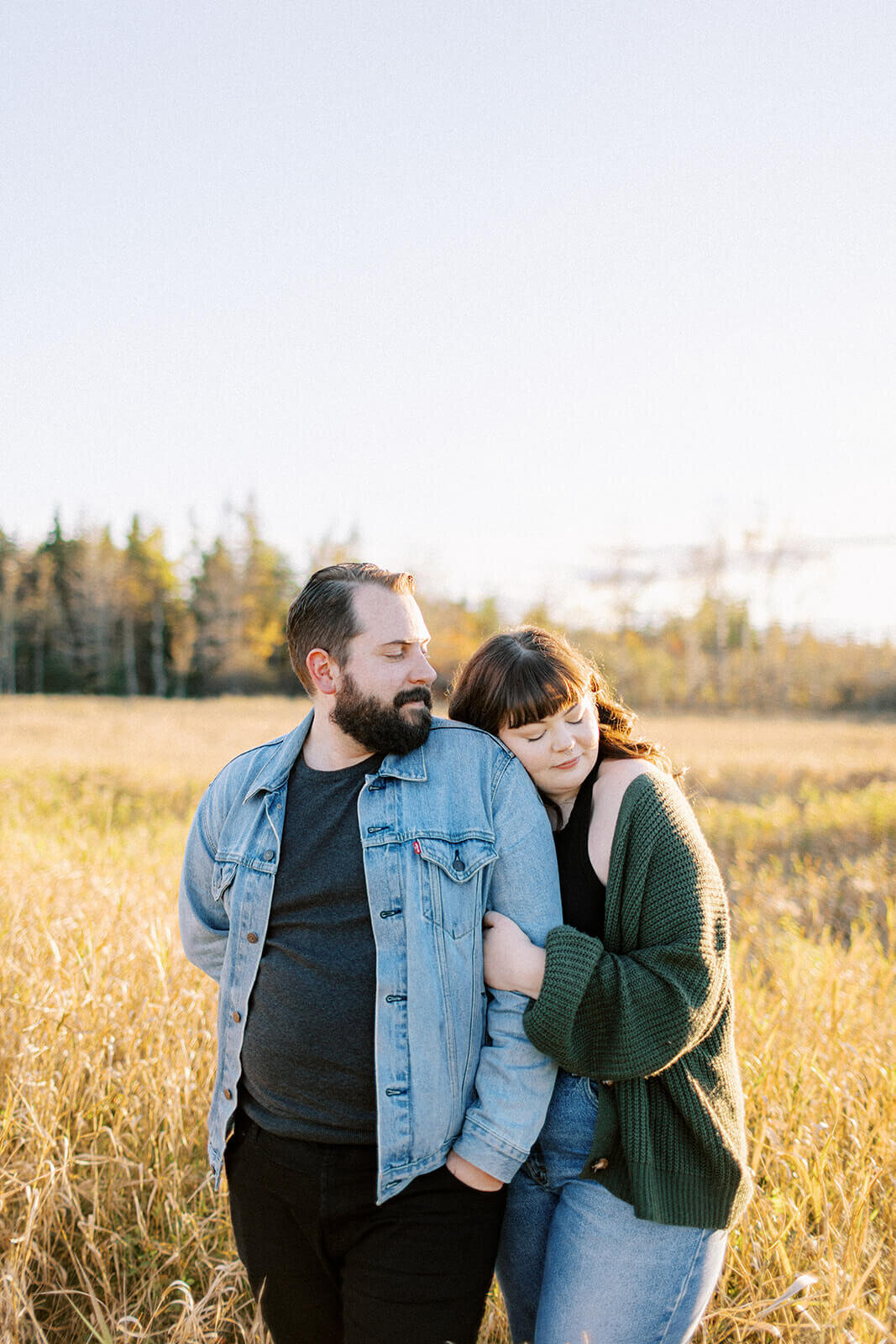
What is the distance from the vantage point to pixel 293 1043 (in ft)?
6.52

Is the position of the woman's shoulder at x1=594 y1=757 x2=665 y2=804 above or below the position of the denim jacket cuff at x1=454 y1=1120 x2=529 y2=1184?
above

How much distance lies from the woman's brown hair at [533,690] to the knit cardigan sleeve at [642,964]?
0.29m

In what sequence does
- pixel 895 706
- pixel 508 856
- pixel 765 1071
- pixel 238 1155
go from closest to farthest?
pixel 508 856, pixel 238 1155, pixel 765 1071, pixel 895 706

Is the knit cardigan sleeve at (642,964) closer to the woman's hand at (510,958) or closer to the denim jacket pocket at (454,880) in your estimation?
the woman's hand at (510,958)

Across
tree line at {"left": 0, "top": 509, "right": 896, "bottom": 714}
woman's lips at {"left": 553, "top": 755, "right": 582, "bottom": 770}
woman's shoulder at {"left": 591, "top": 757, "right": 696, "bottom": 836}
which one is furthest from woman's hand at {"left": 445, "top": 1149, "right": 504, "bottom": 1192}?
tree line at {"left": 0, "top": 509, "right": 896, "bottom": 714}

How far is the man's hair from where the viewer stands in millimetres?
2150

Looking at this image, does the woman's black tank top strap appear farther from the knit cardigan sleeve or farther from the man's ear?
the man's ear

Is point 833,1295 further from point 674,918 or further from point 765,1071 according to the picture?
point 765,1071

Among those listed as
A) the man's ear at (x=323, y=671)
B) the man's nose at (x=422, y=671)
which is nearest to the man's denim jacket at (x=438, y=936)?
the man's nose at (x=422, y=671)

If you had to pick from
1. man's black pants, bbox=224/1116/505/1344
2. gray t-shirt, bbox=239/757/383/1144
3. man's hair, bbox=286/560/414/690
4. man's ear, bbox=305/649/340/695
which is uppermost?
man's hair, bbox=286/560/414/690

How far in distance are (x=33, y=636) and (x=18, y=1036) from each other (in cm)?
5450

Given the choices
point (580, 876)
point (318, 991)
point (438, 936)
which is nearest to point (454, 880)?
point (438, 936)

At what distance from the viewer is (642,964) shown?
1766 mm

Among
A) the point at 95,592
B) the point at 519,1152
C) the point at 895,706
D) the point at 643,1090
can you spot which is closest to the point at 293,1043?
the point at 519,1152
